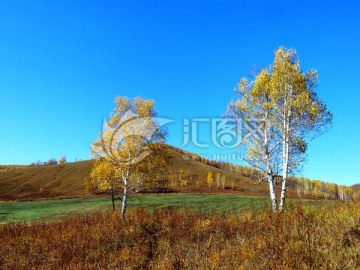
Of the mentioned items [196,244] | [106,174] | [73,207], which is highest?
[106,174]

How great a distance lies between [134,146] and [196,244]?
24.4 metres

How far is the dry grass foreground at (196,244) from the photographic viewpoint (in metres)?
7.04

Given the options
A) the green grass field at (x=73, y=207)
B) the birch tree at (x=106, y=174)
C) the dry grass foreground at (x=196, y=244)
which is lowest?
the green grass field at (x=73, y=207)

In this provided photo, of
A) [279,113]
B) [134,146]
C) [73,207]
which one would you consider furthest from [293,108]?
[73,207]

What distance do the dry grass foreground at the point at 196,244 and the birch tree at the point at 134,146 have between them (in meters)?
19.1

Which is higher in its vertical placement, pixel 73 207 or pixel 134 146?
pixel 134 146

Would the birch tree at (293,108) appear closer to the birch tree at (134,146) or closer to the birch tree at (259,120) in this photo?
the birch tree at (259,120)

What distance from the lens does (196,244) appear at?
9.59 m

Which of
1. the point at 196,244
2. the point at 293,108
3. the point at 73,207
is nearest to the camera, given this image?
the point at 196,244

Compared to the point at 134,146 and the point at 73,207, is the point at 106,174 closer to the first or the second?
the point at 134,146

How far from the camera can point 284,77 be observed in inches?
1031

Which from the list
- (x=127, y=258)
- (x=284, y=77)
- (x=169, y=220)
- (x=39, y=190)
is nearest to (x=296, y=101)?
(x=284, y=77)

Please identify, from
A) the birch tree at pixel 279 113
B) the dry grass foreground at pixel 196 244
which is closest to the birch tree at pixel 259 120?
the birch tree at pixel 279 113

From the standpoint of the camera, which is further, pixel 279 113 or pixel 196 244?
pixel 279 113
